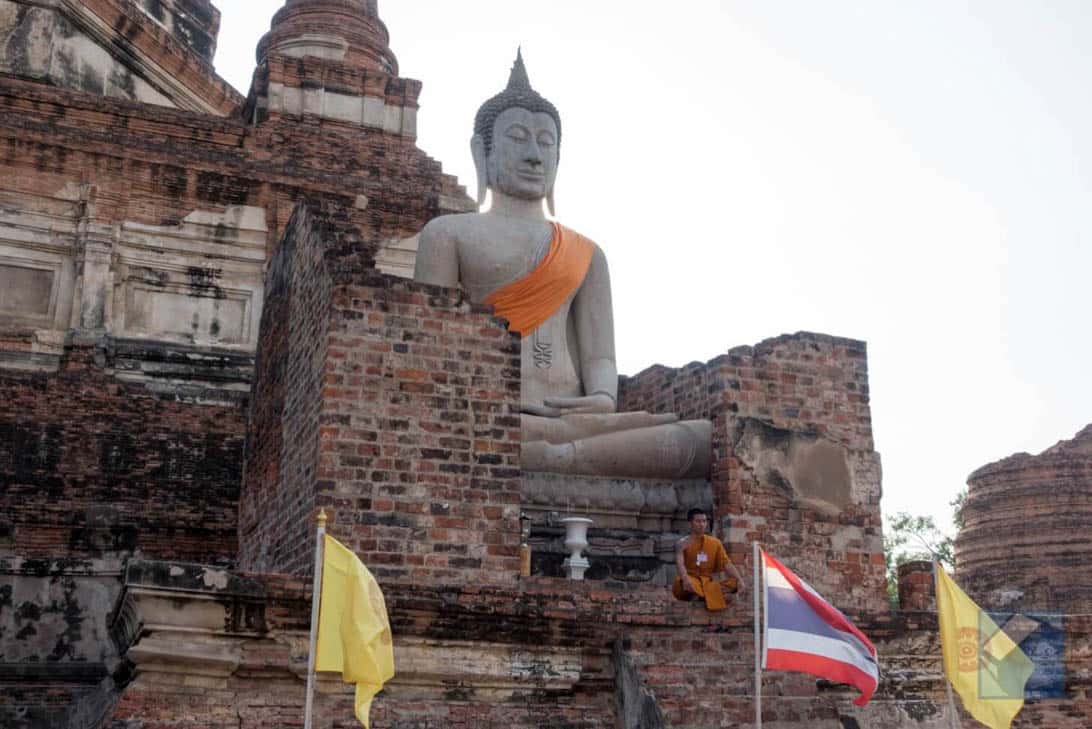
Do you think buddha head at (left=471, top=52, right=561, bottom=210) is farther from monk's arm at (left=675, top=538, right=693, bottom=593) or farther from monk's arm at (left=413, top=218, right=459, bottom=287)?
monk's arm at (left=675, top=538, right=693, bottom=593)

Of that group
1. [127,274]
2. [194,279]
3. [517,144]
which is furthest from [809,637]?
[127,274]

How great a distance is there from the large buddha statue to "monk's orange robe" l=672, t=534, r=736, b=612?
0.96 m

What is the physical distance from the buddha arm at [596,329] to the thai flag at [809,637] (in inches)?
121

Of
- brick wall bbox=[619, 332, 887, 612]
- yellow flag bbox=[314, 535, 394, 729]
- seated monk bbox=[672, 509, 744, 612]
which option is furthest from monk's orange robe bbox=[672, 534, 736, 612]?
yellow flag bbox=[314, 535, 394, 729]

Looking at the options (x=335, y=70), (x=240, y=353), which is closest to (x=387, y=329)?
(x=240, y=353)

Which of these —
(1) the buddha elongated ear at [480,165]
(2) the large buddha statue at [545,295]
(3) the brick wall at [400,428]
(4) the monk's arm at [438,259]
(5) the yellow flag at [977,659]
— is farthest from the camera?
(1) the buddha elongated ear at [480,165]

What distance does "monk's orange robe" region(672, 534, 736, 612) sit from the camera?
755 centimetres

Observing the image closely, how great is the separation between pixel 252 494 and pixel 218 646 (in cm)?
285

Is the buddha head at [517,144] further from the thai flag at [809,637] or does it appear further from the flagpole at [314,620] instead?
the flagpole at [314,620]

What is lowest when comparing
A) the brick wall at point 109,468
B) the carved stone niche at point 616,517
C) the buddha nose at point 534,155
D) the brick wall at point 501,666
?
the brick wall at point 501,666

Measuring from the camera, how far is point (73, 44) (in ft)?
57.4

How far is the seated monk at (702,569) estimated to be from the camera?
24.7 feet

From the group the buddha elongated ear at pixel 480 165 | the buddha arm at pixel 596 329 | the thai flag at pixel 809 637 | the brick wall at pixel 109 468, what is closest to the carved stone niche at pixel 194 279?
the brick wall at pixel 109 468

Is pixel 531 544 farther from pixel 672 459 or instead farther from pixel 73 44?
pixel 73 44
